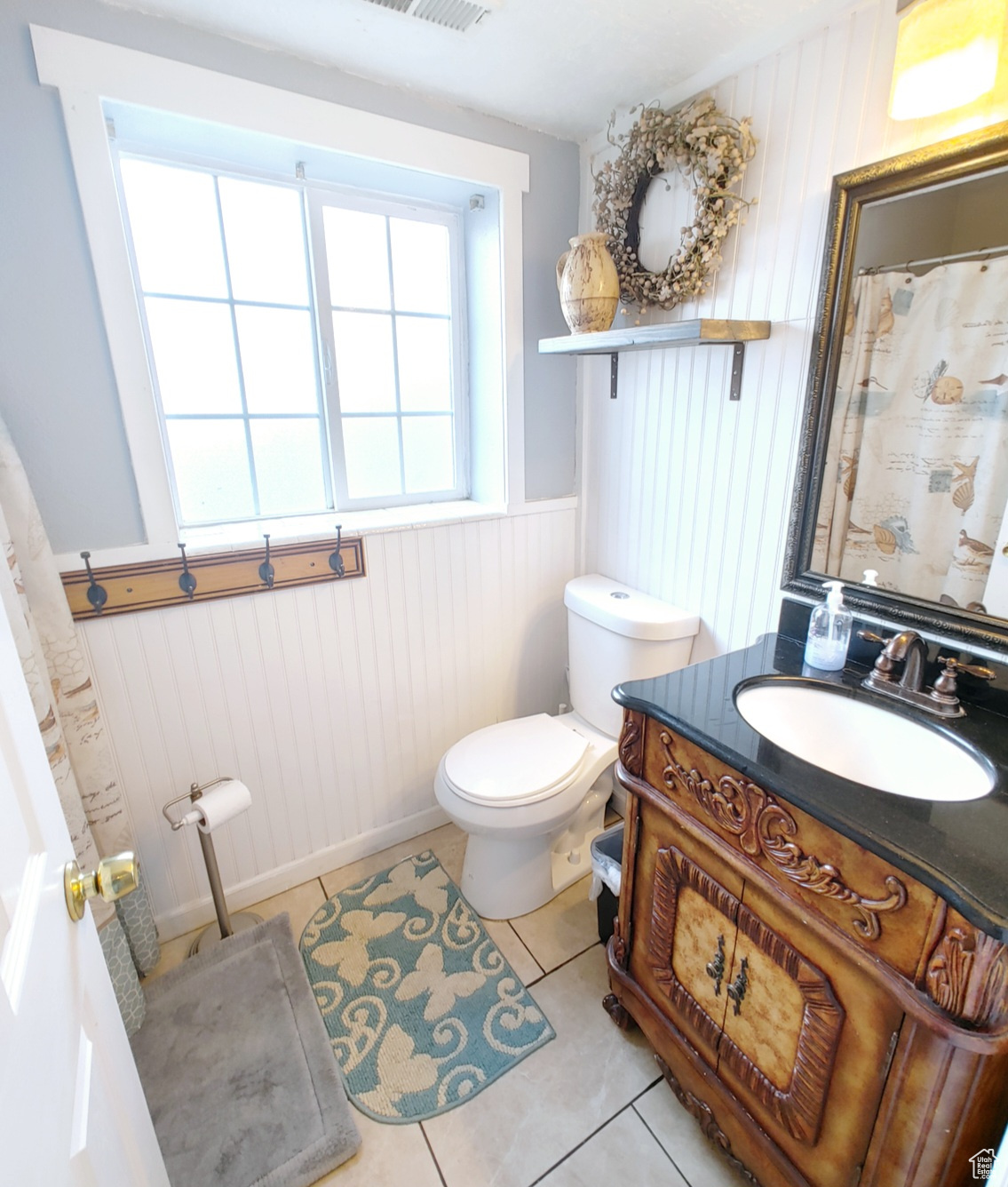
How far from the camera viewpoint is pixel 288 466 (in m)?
1.76

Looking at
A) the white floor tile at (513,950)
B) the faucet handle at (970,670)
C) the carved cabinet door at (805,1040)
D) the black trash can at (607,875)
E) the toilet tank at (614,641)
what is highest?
the faucet handle at (970,670)

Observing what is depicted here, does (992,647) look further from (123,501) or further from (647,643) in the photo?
(123,501)

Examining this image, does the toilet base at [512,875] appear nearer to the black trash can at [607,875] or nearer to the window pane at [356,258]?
the black trash can at [607,875]

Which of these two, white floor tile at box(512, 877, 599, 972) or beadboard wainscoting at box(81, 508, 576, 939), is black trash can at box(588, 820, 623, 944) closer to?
white floor tile at box(512, 877, 599, 972)

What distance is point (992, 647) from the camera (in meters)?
1.05

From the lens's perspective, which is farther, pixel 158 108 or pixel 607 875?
pixel 607 875

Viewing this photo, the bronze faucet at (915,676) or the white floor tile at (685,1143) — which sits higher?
the bronze faucet at (915,676)

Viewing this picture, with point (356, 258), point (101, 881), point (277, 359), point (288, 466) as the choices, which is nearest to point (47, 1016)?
point (101, 881)

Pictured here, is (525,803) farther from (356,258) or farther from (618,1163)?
(356,258)

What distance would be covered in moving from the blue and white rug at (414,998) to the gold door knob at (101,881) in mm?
968

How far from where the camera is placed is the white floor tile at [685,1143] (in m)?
1.14

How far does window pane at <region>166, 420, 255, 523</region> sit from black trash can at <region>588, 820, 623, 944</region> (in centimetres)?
135

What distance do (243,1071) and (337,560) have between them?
3.97 ft

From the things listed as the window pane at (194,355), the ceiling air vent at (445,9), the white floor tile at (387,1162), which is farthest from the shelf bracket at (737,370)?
the white floor tile at (387,1162)
